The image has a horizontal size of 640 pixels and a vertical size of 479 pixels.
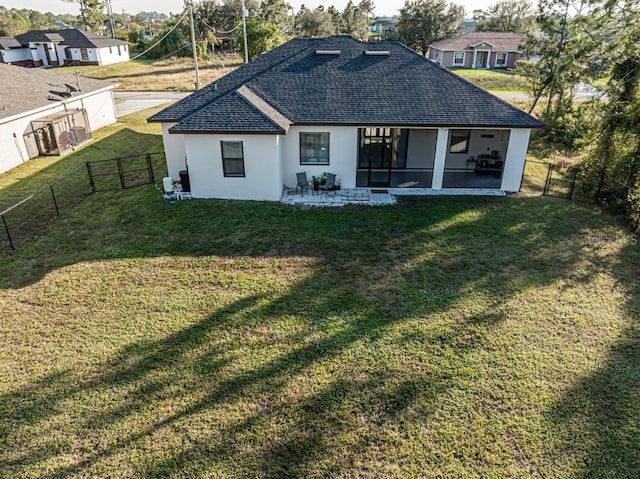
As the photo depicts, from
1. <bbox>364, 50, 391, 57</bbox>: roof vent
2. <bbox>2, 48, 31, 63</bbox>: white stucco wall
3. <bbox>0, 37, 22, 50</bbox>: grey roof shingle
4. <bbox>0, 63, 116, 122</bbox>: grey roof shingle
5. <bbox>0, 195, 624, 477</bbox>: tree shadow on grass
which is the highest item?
<bbox>0, 37, 22, 50</bbox>: grey roof shingle

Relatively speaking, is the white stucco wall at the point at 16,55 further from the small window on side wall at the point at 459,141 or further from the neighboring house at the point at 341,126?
Result: the small window on side wall at the point at 459,141

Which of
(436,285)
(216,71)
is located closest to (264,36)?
(216,71)

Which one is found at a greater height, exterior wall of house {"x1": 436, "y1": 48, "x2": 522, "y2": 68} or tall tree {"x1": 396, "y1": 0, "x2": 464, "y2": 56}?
tall tree {"x1": 396, "y1": 0, "x2": 464, "y2": 56}

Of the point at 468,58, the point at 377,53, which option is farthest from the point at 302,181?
the point at 468,58

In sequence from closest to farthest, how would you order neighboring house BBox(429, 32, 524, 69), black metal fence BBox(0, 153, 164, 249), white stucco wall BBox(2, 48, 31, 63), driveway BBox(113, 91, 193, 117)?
black metal fence BBox(0, 153, 164, 249) < driveway BBox(113, 91, 193, 117) < white stucco wall BBox(2, 48, 31, 63) < neighboring house BBox(429, 32, 524, 69)

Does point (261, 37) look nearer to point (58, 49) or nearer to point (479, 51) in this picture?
point (58, 49)

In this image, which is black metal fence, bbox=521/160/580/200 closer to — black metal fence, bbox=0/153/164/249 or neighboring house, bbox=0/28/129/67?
black metal fence, bbox=0/153/164/249

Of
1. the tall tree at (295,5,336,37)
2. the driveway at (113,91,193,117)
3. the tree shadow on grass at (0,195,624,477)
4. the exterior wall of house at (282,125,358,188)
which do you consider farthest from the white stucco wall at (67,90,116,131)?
the tall tree at (295,5,336,37)
